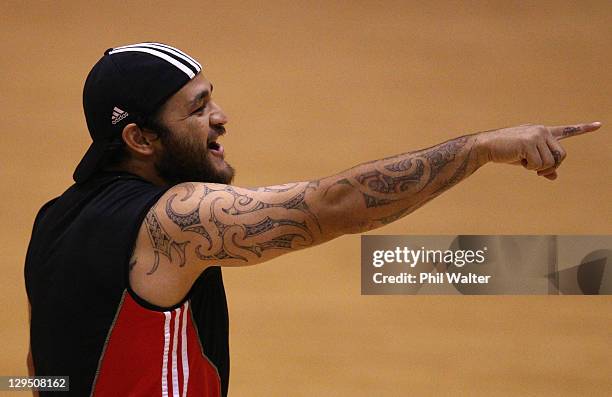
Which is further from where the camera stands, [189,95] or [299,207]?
[189,95]

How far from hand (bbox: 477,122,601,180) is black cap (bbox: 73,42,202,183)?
590mm

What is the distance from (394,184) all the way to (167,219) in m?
0.39

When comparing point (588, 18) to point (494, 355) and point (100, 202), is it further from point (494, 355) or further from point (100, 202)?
point (100, 202)

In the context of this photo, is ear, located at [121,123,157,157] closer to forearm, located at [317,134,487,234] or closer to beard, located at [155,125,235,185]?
beard, located at [155,125,235,185]

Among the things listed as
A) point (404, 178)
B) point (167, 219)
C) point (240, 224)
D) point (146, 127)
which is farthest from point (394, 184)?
point (146, 127)

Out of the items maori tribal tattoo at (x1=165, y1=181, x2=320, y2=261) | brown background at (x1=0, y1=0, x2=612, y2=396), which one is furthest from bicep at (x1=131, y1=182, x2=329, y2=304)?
brown background at (x1=0, y1=0, x2=612, y2=396)

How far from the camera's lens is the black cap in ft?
5.06

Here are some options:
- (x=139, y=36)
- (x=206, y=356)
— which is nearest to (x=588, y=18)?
(x=139, y=36)

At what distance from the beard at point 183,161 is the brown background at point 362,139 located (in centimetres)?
202

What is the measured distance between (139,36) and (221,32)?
1.18 ft

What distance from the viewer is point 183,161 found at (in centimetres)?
159

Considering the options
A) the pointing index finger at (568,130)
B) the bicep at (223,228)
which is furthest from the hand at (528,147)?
the bicep at (223,228)

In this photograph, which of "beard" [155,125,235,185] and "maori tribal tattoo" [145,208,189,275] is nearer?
"maori tribal tattoo" [145,208,189,275]

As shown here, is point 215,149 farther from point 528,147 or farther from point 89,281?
point 528,147
